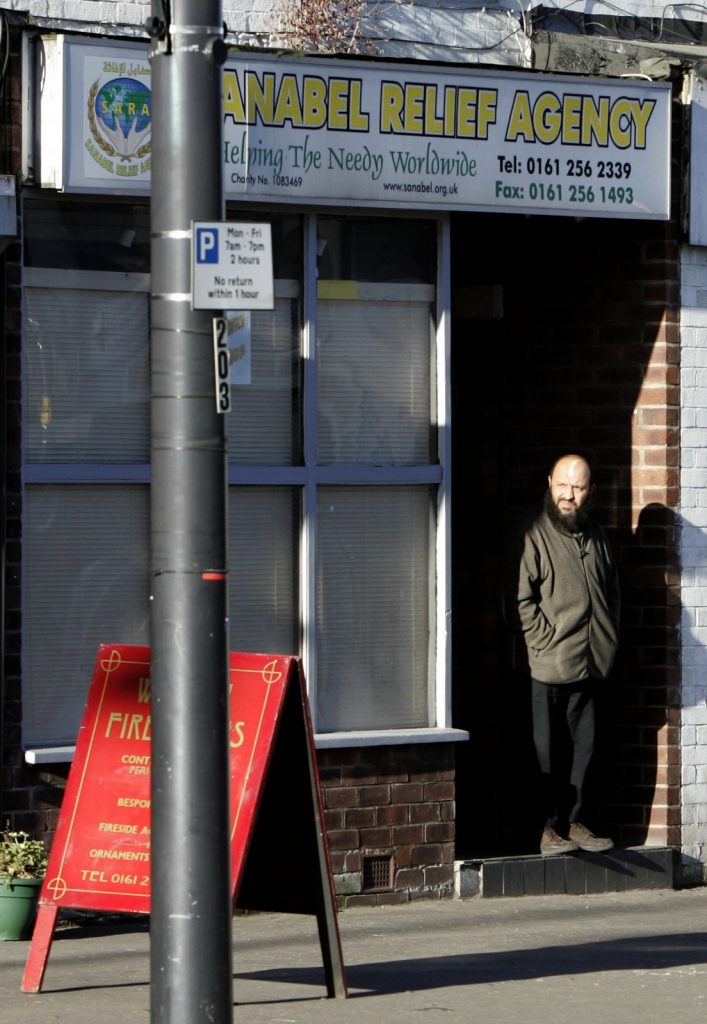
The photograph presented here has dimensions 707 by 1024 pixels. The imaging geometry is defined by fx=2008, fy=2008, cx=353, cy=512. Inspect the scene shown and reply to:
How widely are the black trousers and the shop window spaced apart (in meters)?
0.57

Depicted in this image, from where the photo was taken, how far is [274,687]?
7.12 meters

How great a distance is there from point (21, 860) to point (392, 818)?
6.26ft

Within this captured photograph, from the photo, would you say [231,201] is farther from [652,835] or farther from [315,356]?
[652,835]

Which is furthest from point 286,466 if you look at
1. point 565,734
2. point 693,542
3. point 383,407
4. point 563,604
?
point 693,542

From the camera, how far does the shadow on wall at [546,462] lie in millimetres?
9961

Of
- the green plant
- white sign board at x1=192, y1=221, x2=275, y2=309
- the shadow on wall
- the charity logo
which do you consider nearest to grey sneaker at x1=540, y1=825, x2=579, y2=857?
the shadow on wall

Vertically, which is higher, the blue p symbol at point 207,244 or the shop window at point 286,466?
the blue p symbol at point 207,244

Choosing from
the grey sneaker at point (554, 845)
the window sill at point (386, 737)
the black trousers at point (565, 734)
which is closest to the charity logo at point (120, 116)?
the window sill at point (386, 737)

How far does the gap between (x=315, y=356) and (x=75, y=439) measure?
1.20m

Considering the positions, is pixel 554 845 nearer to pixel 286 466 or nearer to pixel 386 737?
pixel 386 737

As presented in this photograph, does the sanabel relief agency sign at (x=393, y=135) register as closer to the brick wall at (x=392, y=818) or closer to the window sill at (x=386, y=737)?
the window sill at (x=386, y=737)

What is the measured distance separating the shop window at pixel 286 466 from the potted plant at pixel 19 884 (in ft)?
1.76

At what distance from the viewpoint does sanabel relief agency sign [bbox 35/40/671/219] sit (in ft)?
27.5

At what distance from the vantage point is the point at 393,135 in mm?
9008
